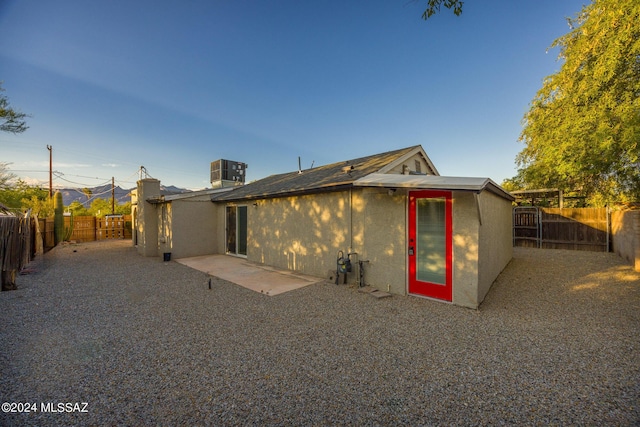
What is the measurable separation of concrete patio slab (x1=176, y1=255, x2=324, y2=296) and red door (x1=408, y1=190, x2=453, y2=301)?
9.01 feet

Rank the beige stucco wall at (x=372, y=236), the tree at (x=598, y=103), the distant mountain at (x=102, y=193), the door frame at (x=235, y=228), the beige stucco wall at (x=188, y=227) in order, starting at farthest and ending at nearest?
the distant mountain at (x=102, y=193), the beige stucco wall at (x=188, y=227), the door frame at (x=235, y=228), the tree at (x=598, y=103), the beige stucco wall at (x=372, y=236)

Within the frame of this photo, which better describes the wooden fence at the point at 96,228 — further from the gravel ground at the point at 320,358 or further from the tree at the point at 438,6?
the tree at the point at 438,6

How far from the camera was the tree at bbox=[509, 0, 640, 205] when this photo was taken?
23.8ft

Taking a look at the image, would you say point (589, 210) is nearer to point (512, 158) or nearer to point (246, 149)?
point (512, 158)

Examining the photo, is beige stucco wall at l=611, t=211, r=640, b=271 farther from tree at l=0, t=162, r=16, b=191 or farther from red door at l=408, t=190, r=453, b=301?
tree at l=0, t=162, r=16, b=191

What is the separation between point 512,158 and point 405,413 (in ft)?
67.5

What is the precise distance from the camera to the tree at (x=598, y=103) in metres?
7.24

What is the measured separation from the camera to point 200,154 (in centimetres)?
2042

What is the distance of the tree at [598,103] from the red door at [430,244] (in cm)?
720

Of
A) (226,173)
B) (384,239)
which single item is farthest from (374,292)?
(226,173)

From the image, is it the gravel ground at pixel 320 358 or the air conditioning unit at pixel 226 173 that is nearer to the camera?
the gravel ground at pixel 320 358

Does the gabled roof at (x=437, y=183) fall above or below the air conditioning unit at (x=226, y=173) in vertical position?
below

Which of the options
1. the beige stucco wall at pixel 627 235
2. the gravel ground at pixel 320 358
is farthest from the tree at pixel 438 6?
the beige stucco wall at pixel 627 235

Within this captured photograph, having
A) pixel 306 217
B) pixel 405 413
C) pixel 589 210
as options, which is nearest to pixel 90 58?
pixel 306 217
